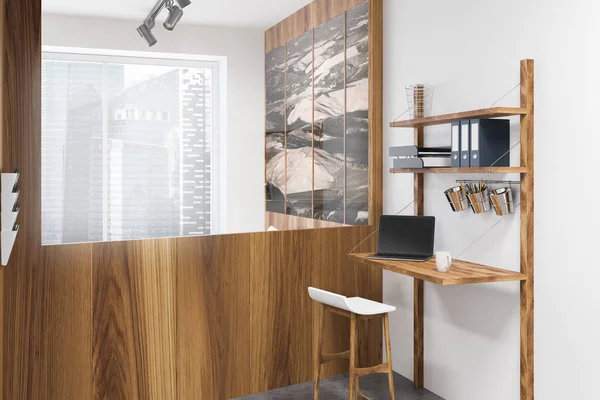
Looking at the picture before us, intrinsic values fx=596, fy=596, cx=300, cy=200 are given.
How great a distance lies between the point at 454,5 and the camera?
3.13 meters

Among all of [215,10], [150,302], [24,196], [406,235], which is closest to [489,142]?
[406,235]

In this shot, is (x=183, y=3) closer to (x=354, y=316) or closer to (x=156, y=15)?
(x=156, y=15)

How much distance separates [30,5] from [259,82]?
6.80 ft

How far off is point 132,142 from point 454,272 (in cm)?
267

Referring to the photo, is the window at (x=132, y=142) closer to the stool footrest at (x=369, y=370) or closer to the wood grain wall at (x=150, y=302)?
the wood grain wall at (x=150, y=302)

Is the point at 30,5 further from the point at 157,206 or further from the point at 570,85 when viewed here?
the point at 570,85

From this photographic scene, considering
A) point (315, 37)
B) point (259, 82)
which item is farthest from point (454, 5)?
point (259, 82)

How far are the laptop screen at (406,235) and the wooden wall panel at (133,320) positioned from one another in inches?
46.3

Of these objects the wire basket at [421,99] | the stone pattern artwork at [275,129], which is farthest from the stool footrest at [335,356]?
the stone pattern artwork at [275,129]

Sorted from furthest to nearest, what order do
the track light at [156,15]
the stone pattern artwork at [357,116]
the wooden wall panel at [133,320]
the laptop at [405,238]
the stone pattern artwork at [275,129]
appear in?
the stone pattern artwork at [275,129] < the track light at [156,15] < the stone pattern artwork at [357,116] < the laptop at [405,238] < the wooden wall panel at [133,320]

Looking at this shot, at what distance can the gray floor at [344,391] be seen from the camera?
3346 millimetres

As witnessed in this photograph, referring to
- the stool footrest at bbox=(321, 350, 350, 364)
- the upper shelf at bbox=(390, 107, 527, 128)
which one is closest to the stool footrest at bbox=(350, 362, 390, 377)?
the stool footrest at bbox=(321, 350, 350, 364)

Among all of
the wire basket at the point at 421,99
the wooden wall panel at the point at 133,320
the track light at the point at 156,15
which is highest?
the track light at the point at 156,15

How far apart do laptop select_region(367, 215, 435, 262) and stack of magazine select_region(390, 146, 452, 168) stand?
0.30m
